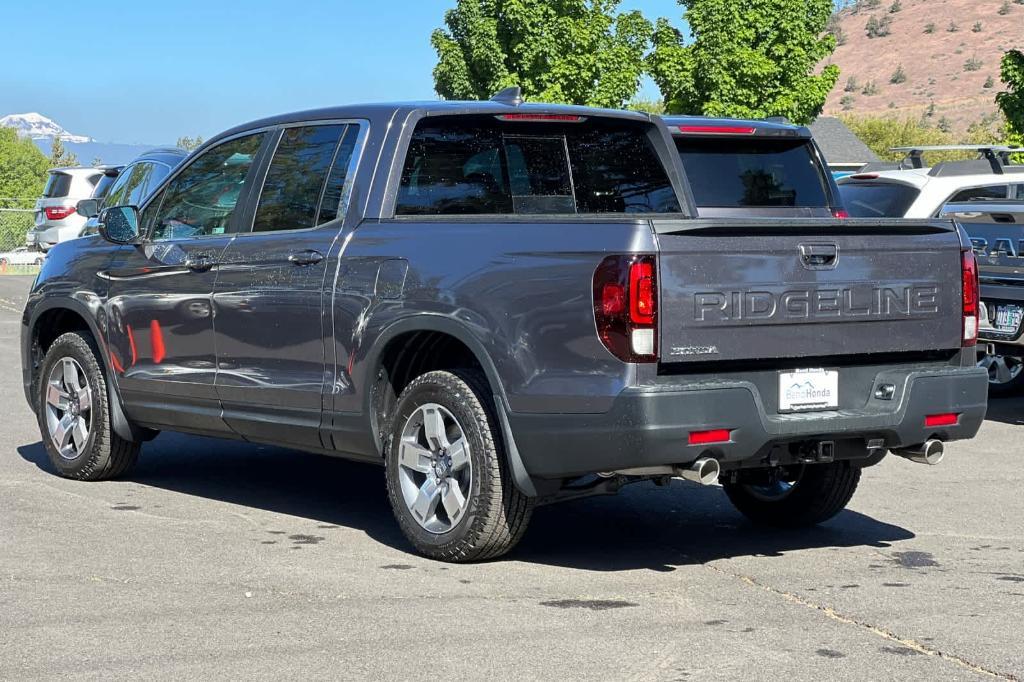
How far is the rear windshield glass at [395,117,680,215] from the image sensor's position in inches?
274

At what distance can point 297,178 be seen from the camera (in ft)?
24.2

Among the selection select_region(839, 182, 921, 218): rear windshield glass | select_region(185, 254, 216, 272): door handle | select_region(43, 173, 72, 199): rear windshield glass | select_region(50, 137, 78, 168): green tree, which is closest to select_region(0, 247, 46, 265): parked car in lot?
select_region(43, 173, 72, 199): rear windshield glass

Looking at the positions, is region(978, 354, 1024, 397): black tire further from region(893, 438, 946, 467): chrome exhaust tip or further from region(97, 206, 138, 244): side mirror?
region(97, 206, 138, 244): side mirror

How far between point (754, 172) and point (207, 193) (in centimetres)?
383

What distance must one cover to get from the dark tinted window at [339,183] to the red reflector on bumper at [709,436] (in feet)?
6.81

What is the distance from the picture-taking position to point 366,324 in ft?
22.0

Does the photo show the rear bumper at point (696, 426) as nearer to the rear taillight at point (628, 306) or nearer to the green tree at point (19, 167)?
the rear taillight at point (628, 306)

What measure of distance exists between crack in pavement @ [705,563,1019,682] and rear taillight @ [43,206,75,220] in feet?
71.2

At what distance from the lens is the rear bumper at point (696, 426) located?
18.8ft

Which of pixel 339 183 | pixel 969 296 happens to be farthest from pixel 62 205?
pixel 969 296

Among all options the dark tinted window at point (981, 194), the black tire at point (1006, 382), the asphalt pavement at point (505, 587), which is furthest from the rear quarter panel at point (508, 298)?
the black tire at point (1006, 382)

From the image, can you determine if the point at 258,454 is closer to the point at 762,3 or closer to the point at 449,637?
the point at 449,637

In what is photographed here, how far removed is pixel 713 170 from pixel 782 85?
33889mm

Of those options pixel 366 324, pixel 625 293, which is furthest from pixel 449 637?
pixel 366 324
